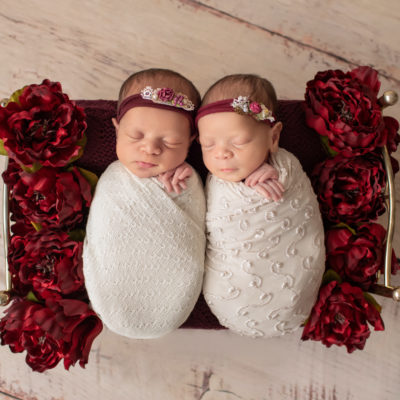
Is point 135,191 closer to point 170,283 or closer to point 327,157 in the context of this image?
point 170,283

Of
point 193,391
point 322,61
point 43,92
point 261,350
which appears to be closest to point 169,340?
point 193,391

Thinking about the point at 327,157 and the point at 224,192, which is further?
the point at 327,157

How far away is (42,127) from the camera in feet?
3.18

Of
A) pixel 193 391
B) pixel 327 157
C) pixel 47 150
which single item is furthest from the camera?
pixel 193 391

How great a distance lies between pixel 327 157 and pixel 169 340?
2.56 feet

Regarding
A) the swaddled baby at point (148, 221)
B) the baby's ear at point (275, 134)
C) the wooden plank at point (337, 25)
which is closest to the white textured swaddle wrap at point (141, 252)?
the swaddled baby at point (148, 221)

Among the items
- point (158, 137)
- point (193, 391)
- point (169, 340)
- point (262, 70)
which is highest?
point (262, 70)

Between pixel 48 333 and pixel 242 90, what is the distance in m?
0.73

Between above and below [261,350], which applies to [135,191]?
above

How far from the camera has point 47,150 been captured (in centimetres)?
96

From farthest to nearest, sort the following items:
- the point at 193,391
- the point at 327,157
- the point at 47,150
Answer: the point at 193,391, the point at 327,157, the point at 47,150

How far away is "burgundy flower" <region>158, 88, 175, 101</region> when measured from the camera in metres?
0.97

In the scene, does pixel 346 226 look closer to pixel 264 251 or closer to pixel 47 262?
pixel 264 251

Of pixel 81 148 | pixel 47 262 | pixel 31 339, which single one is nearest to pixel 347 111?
pixel 81 148
